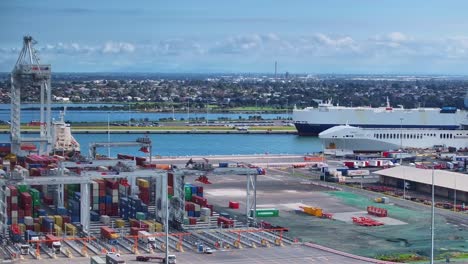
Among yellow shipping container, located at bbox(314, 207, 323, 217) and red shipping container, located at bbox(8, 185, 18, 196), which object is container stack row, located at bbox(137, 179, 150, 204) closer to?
red shipping container, located at bbox(8, 185, 18, 196)

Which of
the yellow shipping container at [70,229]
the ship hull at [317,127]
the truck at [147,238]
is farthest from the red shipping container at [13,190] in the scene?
the ship hull at [317,127]

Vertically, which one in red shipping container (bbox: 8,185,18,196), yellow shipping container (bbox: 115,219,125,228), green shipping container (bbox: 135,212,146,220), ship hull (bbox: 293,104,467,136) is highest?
ship hull (bbox: 293,104,467,136)

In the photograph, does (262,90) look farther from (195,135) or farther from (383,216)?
(383,216)

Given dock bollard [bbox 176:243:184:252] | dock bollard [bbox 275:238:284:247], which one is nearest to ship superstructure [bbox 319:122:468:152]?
dock bollard [bbox 275:238:284:247]

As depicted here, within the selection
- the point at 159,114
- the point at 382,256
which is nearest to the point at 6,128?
the point at 159,114

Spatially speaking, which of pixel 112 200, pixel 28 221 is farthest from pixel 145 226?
pixel 28 221
